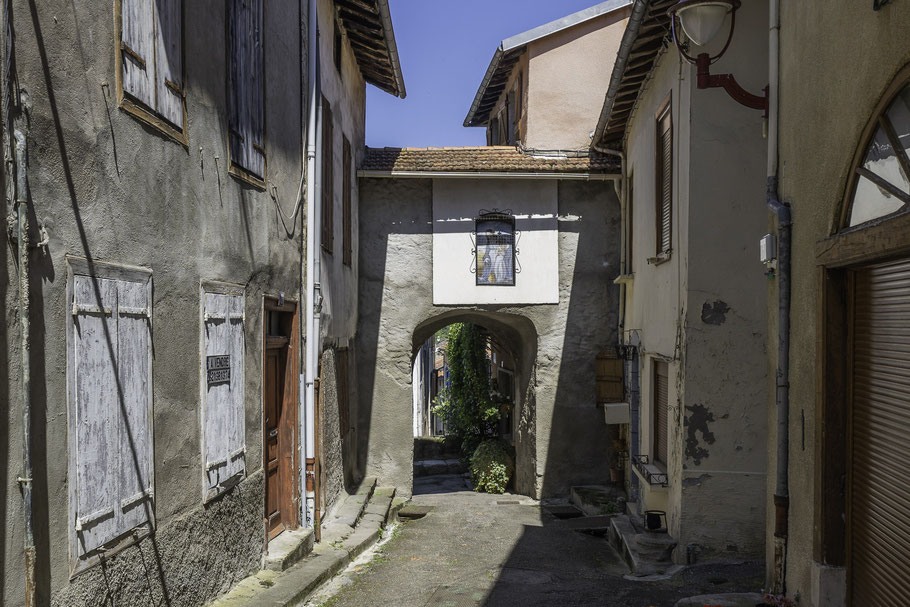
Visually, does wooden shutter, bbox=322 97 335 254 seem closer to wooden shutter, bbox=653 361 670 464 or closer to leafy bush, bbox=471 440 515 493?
wooden shutter, bbox=653 361 670 464

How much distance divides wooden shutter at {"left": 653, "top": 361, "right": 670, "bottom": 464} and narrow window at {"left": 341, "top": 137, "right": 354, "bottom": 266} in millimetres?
4562

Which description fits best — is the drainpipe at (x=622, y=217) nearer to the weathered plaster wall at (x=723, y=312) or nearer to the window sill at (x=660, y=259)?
the window sill at (x=660, y=259)

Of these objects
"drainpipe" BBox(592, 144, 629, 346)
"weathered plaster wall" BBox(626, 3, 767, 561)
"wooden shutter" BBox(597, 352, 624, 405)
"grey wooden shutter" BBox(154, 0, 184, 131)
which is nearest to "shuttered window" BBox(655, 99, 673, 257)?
"weathered plaster wall" BBox(626, 3, 767, 561)

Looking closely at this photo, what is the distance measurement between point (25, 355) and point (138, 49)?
1961mm

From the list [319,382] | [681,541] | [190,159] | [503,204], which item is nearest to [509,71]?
[503,204]

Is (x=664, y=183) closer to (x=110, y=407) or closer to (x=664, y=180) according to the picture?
(x=664, y=180)

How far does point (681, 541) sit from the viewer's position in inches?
332

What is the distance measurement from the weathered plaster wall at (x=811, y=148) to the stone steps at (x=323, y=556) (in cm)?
365

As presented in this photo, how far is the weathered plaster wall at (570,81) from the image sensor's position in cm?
1488

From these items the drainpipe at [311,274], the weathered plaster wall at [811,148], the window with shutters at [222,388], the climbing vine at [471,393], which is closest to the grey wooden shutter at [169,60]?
the window with shutters at [222,388]

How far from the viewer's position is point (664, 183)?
999 cm

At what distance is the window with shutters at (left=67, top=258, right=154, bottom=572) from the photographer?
160 inches

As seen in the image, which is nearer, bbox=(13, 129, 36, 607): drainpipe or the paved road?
bbox=(13, 129, 36, 607): drainpipe

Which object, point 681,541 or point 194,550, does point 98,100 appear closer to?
point 194,550
